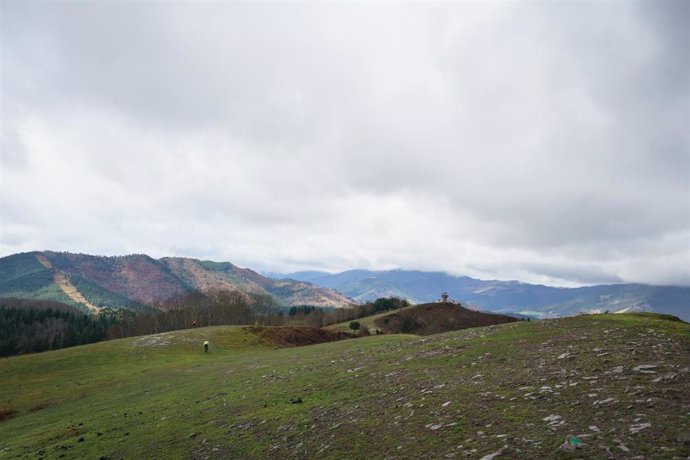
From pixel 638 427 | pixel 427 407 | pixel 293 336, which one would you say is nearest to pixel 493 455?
pixel 638 427

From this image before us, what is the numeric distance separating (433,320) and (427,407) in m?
154

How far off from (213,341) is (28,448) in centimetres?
5419

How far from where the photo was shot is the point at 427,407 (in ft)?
43.3

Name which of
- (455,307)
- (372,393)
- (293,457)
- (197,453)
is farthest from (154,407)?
(455,307)

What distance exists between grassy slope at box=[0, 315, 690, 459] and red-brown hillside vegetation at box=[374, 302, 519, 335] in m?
127

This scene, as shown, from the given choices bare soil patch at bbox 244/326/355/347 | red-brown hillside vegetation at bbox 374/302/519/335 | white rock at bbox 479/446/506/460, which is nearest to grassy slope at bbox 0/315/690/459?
white rock at bbox 479/446/506/460

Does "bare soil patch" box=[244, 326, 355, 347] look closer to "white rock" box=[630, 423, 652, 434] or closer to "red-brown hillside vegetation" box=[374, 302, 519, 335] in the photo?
"red-brown hillside vegetation" box=[374, 302, 519, 335]

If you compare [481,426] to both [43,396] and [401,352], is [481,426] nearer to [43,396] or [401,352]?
[401,352]

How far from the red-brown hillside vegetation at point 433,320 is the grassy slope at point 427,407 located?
127 m

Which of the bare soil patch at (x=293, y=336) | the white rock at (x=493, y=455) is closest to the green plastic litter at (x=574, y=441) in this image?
the white rock at (x=493, y=455)

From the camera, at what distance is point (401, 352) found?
86.0ft

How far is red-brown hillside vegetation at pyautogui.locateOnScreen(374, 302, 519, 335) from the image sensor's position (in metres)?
152

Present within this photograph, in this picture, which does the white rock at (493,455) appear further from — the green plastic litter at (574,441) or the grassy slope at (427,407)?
the green plastic litter at (574,441)

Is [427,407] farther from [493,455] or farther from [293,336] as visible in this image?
[293,336]
